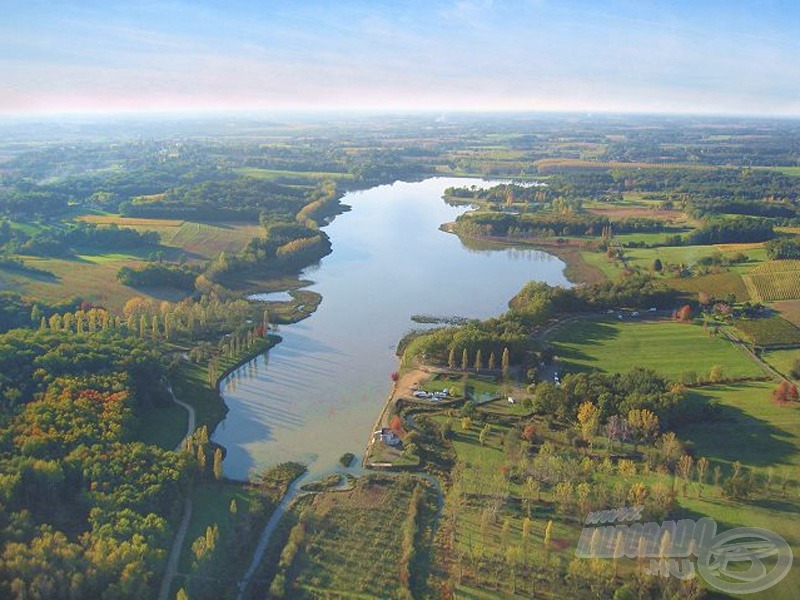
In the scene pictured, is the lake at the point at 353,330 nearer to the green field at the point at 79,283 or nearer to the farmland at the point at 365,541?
the farmland at the point at 365,541

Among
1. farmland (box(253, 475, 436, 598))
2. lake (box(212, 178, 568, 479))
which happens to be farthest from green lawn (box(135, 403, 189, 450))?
farmland (box(253, 475, 436, 598))

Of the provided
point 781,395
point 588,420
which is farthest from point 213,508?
point 781,395

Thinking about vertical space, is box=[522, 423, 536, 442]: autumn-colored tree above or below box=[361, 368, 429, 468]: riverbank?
above

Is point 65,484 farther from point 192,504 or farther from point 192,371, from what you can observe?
point 192,371

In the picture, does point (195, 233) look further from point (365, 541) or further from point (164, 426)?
point (365, 541)

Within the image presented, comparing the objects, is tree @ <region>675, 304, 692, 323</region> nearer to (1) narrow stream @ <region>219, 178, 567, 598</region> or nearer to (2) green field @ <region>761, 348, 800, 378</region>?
(2) green field @ <region>761, 348, 800, 378</region>

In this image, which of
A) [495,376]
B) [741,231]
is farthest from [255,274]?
[741,231]
